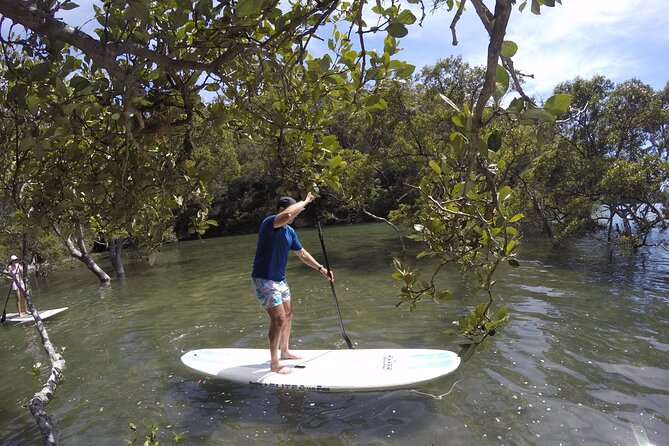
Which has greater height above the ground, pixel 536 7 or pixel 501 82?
pixel 536 7

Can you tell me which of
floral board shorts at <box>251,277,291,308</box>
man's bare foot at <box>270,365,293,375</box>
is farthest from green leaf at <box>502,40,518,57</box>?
man's bare foot at <box>270,365,293,375</box>

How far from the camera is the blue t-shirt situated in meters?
5.90

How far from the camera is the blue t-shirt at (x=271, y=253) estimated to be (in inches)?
232

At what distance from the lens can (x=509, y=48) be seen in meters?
1.81

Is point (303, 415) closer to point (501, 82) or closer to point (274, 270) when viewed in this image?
point (274, 270)

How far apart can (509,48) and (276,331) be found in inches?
191

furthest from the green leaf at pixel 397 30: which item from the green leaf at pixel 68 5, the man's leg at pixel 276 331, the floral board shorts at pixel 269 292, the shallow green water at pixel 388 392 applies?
the man's leg at pixel 276 331

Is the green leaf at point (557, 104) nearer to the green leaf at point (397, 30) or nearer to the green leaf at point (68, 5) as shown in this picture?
the green leaf at point (397, 30)

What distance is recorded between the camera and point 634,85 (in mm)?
14719

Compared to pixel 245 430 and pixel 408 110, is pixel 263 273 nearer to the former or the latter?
pixel 245 430

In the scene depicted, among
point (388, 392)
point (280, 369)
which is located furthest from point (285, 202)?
point (388, 392)

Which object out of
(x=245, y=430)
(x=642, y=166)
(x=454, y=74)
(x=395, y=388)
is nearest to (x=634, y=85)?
(x=642, y=166)

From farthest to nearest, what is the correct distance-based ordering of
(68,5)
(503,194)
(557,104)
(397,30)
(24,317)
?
(24,317), (68,5), (397,30), (503,194), (557,104)

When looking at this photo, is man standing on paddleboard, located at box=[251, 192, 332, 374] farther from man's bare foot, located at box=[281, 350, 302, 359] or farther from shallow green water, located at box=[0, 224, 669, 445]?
shallow green water, located at box=[0, 224, 669, 445]
